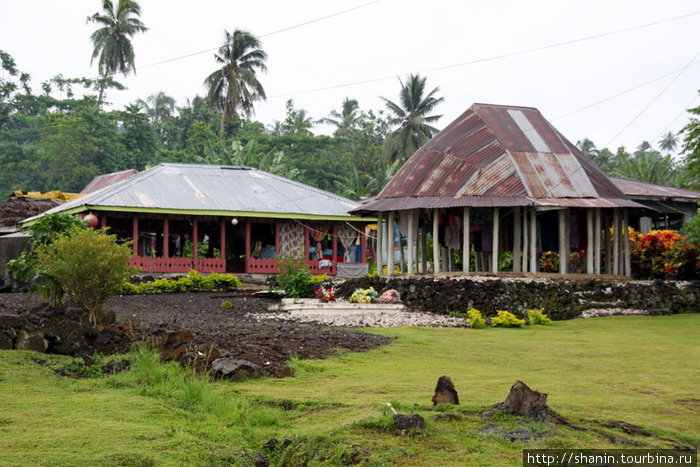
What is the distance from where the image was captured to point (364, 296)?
62.5ft

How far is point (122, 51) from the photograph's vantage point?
57000 mm

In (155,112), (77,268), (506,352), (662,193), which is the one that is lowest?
(506,352)

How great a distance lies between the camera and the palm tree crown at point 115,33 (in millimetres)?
56250

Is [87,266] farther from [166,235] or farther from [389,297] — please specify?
[166,235]

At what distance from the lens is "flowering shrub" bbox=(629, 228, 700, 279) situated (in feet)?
66.2

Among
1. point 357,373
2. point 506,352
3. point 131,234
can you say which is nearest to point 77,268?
point 357,373

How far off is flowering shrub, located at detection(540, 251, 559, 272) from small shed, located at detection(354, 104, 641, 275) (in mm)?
2338

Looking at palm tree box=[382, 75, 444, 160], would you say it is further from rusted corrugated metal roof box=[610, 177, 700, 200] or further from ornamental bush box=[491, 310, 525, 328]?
ornamental bush box=[491, 310, 525, 328]

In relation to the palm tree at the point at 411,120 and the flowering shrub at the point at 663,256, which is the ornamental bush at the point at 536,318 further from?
the palm tree at the point at 411,120

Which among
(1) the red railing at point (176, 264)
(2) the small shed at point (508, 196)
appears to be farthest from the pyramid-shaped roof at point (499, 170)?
(1) the red railing at point (176, 264)

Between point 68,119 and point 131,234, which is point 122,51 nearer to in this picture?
point 68,119

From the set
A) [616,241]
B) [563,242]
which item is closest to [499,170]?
[563,242]

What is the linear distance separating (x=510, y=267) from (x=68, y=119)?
119 ft

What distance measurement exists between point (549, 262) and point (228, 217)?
1266 centimetres
